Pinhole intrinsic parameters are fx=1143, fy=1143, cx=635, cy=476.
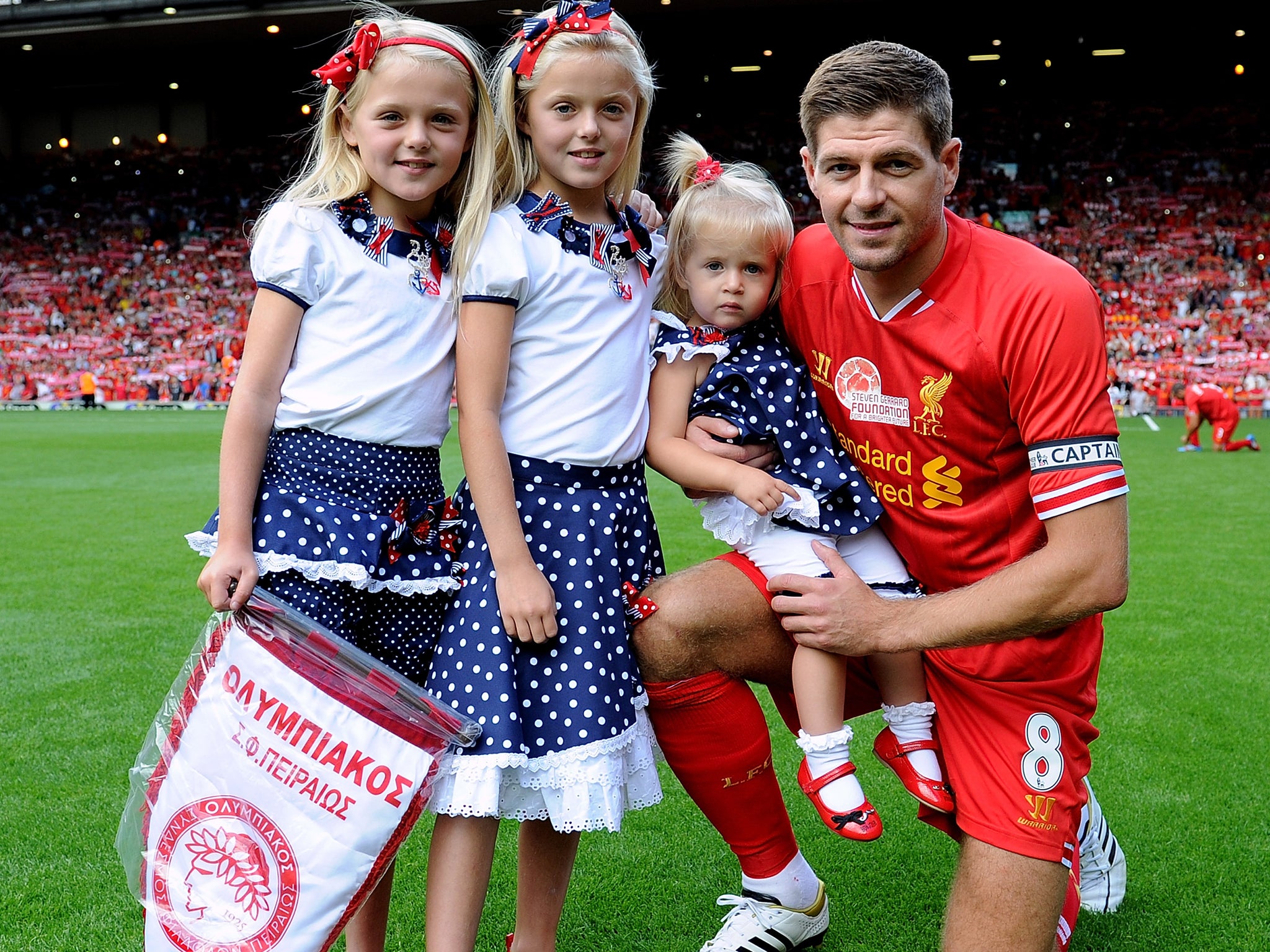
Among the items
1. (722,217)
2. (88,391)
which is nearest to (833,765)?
(722,217)

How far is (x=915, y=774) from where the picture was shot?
227cm

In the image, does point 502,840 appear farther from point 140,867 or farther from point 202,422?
point 202,422

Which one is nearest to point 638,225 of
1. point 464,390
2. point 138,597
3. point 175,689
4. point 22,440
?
point 464,390

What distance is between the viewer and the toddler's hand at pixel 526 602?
1.91 m

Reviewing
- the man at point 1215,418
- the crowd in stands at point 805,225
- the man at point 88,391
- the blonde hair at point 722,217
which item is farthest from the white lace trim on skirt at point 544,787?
the man at point 88,391

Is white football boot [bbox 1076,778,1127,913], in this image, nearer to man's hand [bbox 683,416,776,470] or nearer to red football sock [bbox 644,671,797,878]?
red football sock [bbox 644,671,797,878]

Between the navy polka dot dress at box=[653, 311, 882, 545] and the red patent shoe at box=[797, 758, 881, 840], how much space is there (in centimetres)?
46

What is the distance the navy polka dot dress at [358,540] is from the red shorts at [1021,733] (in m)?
0.66

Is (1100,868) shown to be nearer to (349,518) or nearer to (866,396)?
(866,396)

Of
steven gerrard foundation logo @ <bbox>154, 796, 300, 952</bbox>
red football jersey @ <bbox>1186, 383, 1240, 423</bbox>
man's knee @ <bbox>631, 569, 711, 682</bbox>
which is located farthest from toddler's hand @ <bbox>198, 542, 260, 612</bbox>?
red football jersey @ <bbox>1186, 383, 1240, 423</bbox>

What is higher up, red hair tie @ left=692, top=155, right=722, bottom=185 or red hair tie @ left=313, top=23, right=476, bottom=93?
red hair tie @ left=313, top=23, right=476, bottom=93

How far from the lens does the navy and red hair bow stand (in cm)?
201

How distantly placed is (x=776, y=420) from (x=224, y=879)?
50.1 inches

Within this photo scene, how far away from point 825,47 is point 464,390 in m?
27.0
